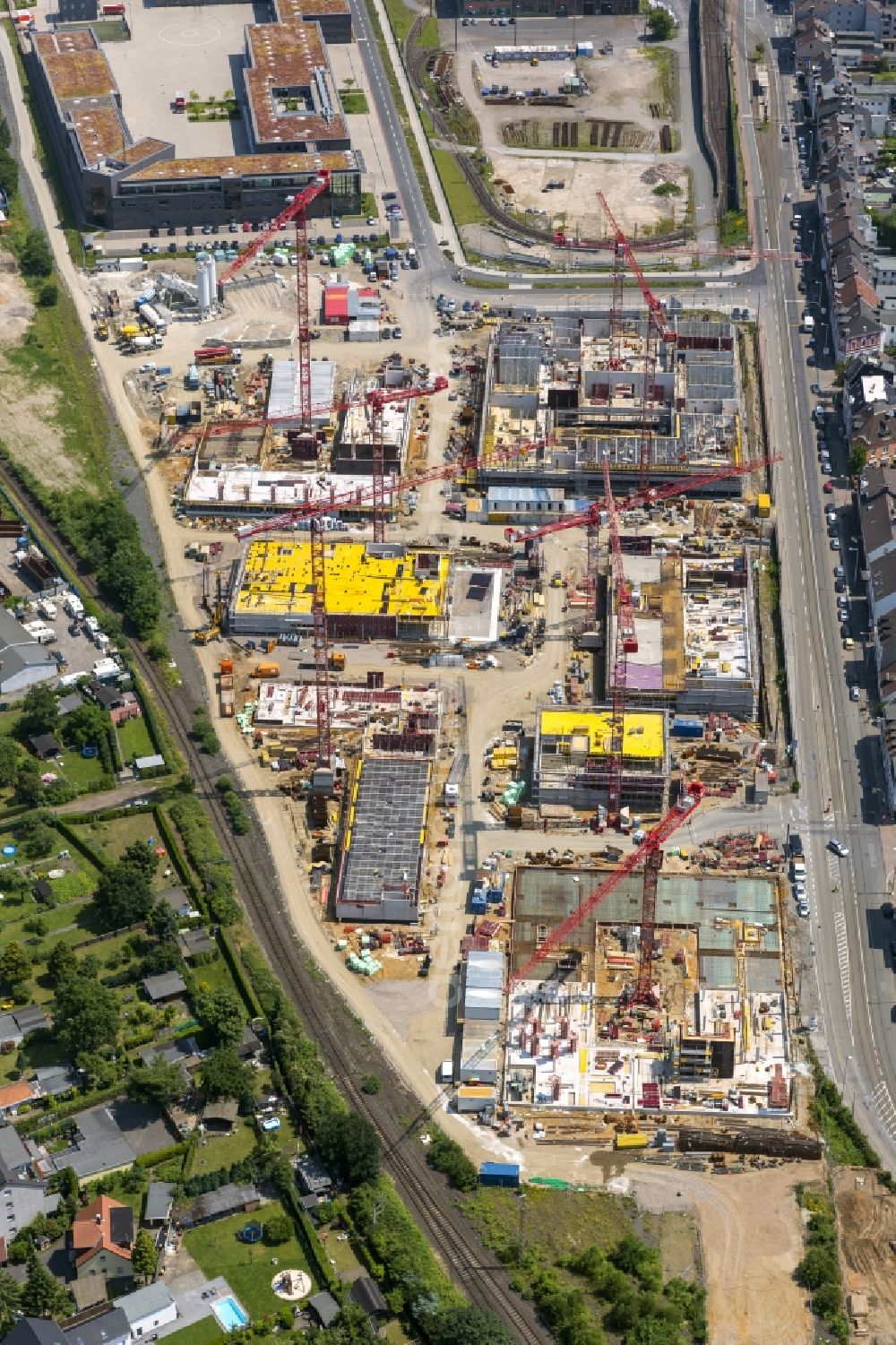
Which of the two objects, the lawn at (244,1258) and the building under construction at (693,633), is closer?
the lawn at (244,1258)

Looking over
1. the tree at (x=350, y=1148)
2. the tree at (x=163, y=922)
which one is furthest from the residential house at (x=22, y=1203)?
the tree at (x=163, y=922)

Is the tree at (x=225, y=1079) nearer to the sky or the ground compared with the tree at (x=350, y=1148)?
nearer to the sky

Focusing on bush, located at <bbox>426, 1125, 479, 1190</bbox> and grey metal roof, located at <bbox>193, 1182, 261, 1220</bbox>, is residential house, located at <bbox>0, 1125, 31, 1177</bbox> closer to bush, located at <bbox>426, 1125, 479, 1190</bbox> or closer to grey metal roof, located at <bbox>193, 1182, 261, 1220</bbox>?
grey metal roof, located at <bbox>193, 1182, 261, 1220</bbox>

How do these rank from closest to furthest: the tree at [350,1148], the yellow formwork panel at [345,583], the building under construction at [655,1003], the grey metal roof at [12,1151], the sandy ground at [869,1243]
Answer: the sandy ground at [869,1243] → the tree at [350,1148] → the grey metal roof at [12,1151] → the building under construction at [655,1003] → the yellow formwork panel at [345,583]

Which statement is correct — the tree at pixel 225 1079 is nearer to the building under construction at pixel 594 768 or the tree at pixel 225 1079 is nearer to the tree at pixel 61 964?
the tree at pixel 61 964

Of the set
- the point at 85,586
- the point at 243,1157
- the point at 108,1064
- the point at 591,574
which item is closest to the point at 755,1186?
the point at 243,1157

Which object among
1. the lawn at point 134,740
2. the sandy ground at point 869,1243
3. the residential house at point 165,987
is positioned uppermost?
→ the lawn at point 134,740

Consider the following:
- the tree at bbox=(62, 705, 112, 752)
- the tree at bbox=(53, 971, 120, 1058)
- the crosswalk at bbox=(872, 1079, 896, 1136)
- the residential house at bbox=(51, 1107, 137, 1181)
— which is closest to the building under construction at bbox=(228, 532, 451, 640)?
the tree at bbox=(62, 705, 112, 752)

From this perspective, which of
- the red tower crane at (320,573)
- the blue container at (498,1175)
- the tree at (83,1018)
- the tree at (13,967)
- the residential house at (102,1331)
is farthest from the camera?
the red tower crane at (320,573)
